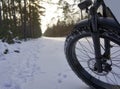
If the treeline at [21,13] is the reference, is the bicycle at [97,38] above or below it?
above

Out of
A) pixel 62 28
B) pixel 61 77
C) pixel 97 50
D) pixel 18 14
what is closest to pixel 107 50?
pixel 97 50

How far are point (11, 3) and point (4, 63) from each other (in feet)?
103

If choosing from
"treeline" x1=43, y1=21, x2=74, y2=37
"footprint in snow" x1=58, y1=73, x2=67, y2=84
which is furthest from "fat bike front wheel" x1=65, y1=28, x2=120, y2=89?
"treeline" x1=43, y1=21, x2=74, y2=37

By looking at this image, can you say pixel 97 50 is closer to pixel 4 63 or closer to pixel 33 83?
pixel 33 83

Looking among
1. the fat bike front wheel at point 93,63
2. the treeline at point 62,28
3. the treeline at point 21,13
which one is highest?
the fat bike front wheel at point 93,63

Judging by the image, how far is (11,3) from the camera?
37.8 metres

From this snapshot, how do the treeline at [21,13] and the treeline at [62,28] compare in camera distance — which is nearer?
the treeline at [21,13]

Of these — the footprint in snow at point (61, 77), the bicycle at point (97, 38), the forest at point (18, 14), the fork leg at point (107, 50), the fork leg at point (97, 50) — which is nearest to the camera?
the bicycle at point (97, 38)

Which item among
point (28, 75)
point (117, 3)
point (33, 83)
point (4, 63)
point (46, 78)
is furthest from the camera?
point (4, 63)

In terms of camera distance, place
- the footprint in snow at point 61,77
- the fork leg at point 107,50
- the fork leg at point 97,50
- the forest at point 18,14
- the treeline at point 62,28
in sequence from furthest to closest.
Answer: the treeline at point 62,28
the forest at point 18,14
the footprint in snow at point 61,77
the fork leg at point 107,50
the fork leg at point 97,50

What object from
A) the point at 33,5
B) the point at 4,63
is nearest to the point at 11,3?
the point at 33,5

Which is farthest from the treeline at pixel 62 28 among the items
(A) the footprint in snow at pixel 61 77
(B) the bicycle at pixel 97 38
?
(B) the bicycle at pixel 97 38

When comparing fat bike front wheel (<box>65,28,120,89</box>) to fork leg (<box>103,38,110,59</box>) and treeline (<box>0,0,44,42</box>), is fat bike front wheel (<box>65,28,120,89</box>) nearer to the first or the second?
fork leg (<box>103,38,110,59</box>)

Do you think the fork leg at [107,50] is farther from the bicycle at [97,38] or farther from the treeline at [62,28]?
the treeline at [62,28]
